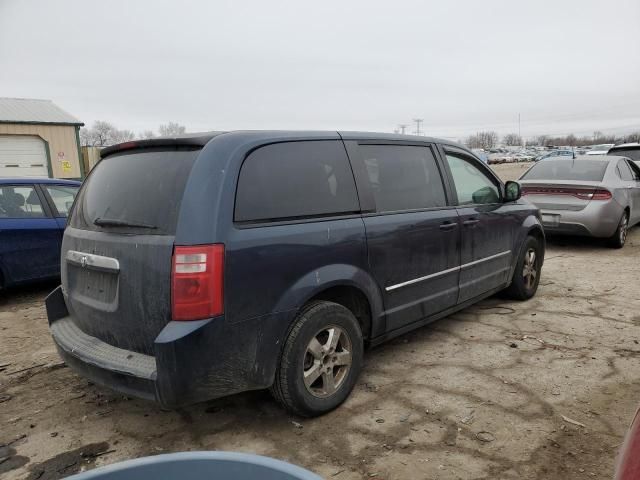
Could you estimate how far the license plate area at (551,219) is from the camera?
788 cm

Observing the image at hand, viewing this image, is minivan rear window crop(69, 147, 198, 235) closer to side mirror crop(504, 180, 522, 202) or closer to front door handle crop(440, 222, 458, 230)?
front door handle crop(440, 222, 458, 230)

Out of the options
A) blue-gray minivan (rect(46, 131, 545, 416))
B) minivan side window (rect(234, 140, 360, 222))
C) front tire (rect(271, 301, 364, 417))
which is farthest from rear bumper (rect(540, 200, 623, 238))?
front tire (rect(271, 301, 364, 417))

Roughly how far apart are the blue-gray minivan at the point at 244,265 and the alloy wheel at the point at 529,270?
1925mm

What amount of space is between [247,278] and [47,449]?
5.04ft

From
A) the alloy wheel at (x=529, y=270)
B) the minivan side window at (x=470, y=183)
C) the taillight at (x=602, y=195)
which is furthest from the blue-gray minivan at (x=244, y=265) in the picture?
the taillight at (x=602, y=195)

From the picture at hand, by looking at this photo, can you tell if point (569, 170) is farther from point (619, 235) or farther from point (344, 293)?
point (344, 293)

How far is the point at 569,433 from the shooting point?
279 centimetres

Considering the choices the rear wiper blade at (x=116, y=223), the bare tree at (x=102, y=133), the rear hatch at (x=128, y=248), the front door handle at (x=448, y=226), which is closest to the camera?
the rear hatch at (x=128, y=248)

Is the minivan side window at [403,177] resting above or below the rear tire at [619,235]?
→ above

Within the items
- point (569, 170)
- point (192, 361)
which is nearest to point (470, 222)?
point (192, 361)

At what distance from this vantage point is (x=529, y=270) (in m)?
5.32

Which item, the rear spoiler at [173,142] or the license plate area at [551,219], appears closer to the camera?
the rear spoiler at [173,142]

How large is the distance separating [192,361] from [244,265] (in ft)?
1.78

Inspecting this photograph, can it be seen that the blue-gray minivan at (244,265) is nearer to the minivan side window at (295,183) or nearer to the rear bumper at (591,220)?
the minivan side window at (295,183)
